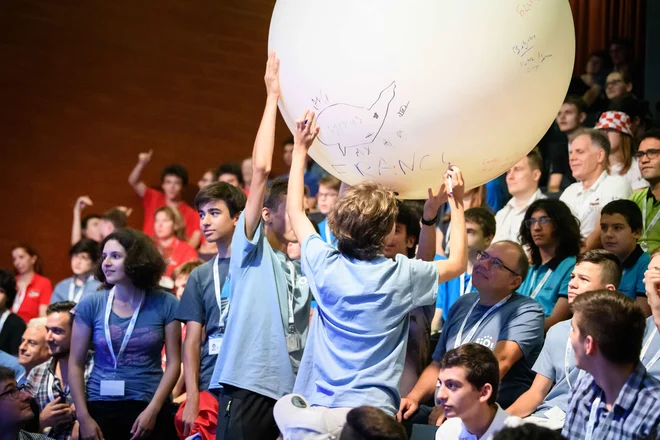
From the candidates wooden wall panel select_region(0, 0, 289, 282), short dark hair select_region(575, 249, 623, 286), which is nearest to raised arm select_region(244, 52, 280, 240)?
short dark hair select_region(575, 249, 623, 286)

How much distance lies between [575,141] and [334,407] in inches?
117

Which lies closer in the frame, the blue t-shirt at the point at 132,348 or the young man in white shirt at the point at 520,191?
the blue t-shirt at the point at 132,348

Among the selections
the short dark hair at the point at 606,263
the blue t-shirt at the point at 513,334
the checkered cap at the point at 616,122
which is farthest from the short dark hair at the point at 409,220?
the checkered cap at the point at 616,122

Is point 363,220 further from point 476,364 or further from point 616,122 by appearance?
point 616,122

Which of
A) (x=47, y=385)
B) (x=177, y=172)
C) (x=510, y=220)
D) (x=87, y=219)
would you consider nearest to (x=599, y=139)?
(x=510, y=220)

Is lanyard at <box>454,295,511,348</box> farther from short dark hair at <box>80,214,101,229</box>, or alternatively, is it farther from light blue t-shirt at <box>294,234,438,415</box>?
short dark hair at <box>80,214,101,229</box>

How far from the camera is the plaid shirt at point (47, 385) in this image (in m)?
3.55

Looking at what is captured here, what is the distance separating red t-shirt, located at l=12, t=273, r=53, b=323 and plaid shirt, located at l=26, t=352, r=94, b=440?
2265mm

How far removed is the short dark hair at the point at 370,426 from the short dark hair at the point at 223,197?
4.13 feet

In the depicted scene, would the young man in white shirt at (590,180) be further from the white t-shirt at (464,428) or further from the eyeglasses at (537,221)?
the white t-shirt at (464,428)

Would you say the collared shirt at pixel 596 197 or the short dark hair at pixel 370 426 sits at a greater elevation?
the collared shirt at pixel 596 197

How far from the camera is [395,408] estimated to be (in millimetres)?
2279

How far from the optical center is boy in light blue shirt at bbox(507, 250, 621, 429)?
276 cm

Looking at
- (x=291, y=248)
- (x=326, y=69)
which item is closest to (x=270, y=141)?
(x=326, y=69)
